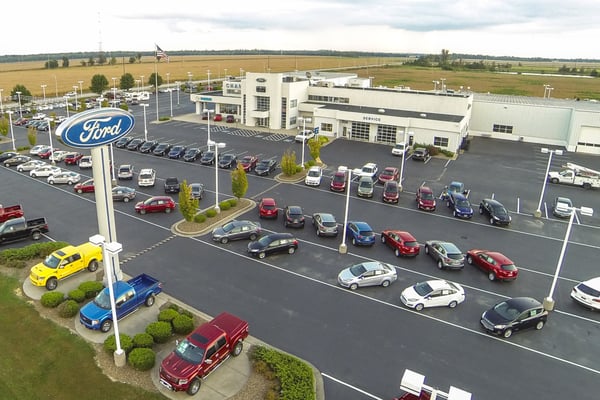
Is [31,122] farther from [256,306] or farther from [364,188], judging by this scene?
[256,306]

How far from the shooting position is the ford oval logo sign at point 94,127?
19.2 meters

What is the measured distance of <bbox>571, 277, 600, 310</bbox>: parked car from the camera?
74.6ft

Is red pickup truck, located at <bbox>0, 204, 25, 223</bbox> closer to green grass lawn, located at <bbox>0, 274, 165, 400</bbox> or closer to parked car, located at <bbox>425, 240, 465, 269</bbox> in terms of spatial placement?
green grass lawn, located at <bbox>0, 274, 165, 400</bbox>

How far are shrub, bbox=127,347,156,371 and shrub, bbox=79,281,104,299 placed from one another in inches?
247

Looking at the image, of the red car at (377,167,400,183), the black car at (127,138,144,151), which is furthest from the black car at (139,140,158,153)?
the red car at (377,167,400,183)

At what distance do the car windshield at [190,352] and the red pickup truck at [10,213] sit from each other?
905 inches

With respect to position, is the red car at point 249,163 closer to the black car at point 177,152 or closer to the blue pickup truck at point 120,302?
the black car at point 177,152

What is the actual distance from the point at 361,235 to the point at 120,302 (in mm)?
15985

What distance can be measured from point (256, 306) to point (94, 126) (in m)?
11.9

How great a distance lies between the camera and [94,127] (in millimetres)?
20219

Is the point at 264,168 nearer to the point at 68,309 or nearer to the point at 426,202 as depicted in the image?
the point at 426,202

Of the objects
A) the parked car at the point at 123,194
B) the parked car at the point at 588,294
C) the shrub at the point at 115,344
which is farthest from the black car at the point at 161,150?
the parked car at the point at 588,294

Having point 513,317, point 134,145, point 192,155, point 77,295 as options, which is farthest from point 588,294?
point 134,145

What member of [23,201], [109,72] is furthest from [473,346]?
[109,72]
